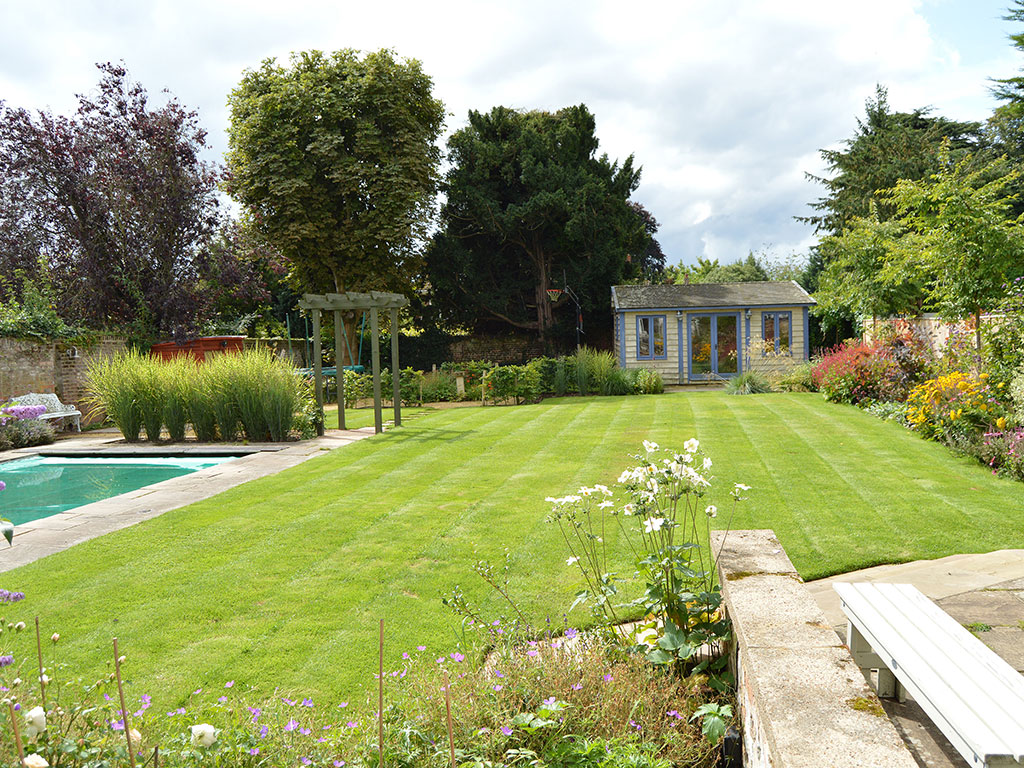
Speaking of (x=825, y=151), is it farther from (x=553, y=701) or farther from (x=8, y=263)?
(x=553, y=701)

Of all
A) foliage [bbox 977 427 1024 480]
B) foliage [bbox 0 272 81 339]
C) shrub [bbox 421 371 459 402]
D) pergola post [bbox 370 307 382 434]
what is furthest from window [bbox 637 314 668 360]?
foliage [bbox 0 272 81 339]

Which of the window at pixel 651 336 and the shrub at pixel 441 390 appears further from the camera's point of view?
the window at pixel 651 336

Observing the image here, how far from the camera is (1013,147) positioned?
960 inches

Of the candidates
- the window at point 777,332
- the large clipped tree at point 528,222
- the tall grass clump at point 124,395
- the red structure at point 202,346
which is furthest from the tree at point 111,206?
the window at point 777,332

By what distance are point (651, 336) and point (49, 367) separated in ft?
50.8

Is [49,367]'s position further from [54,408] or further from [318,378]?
[318,378]

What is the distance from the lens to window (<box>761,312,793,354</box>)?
67.2 ft

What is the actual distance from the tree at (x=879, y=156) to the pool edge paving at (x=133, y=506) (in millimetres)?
22324

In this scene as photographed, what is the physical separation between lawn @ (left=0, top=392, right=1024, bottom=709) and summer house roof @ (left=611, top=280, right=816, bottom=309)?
11.5 meters

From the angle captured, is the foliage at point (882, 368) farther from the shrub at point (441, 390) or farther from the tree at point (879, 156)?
the tree at point (879, 156)

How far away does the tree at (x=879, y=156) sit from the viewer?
24.6 metres

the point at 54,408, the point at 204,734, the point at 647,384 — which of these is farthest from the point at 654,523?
the point at 647,384

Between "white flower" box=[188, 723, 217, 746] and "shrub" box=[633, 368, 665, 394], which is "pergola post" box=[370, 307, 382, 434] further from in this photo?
"white flower" box=[188, 723, 217, 746]

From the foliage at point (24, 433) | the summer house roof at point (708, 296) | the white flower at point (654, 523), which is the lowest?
the foliage at point (24, 433)
